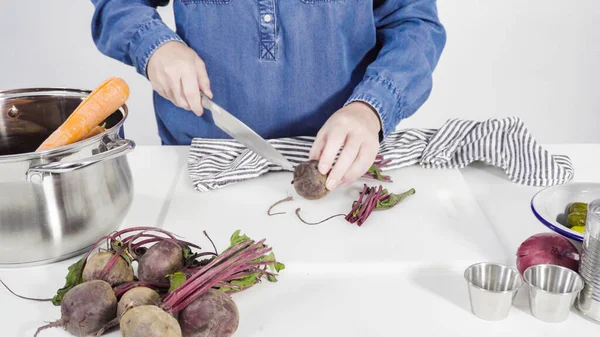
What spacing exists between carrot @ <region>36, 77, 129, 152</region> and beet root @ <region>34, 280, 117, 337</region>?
1.03ft

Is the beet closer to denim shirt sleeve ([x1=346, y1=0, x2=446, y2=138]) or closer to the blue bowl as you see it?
the blue bowl

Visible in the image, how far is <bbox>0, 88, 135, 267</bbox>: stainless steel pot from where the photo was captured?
0.94 metres

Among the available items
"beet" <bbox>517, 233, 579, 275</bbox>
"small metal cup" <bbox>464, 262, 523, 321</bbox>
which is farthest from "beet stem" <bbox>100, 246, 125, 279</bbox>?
"beet" <bbox>517, 233, 579, 275</bbox>

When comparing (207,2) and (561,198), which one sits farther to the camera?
(207,2)

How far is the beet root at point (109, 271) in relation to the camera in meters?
0.93

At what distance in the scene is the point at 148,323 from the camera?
813mm

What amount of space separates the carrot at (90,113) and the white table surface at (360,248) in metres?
0.21

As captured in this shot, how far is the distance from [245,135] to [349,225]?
32 centimetres

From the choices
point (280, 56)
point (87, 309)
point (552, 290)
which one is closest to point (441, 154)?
point (280, 56)

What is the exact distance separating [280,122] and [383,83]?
37 centimetres

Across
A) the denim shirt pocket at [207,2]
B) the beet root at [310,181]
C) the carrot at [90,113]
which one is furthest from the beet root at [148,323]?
the denim shirt pocket at [207,2]

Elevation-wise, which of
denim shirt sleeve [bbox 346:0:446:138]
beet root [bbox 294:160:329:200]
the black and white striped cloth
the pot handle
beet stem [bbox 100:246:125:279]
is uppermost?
the pot handle

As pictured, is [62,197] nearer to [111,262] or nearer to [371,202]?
[111,262]

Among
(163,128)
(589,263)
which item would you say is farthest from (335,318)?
(163,128)
